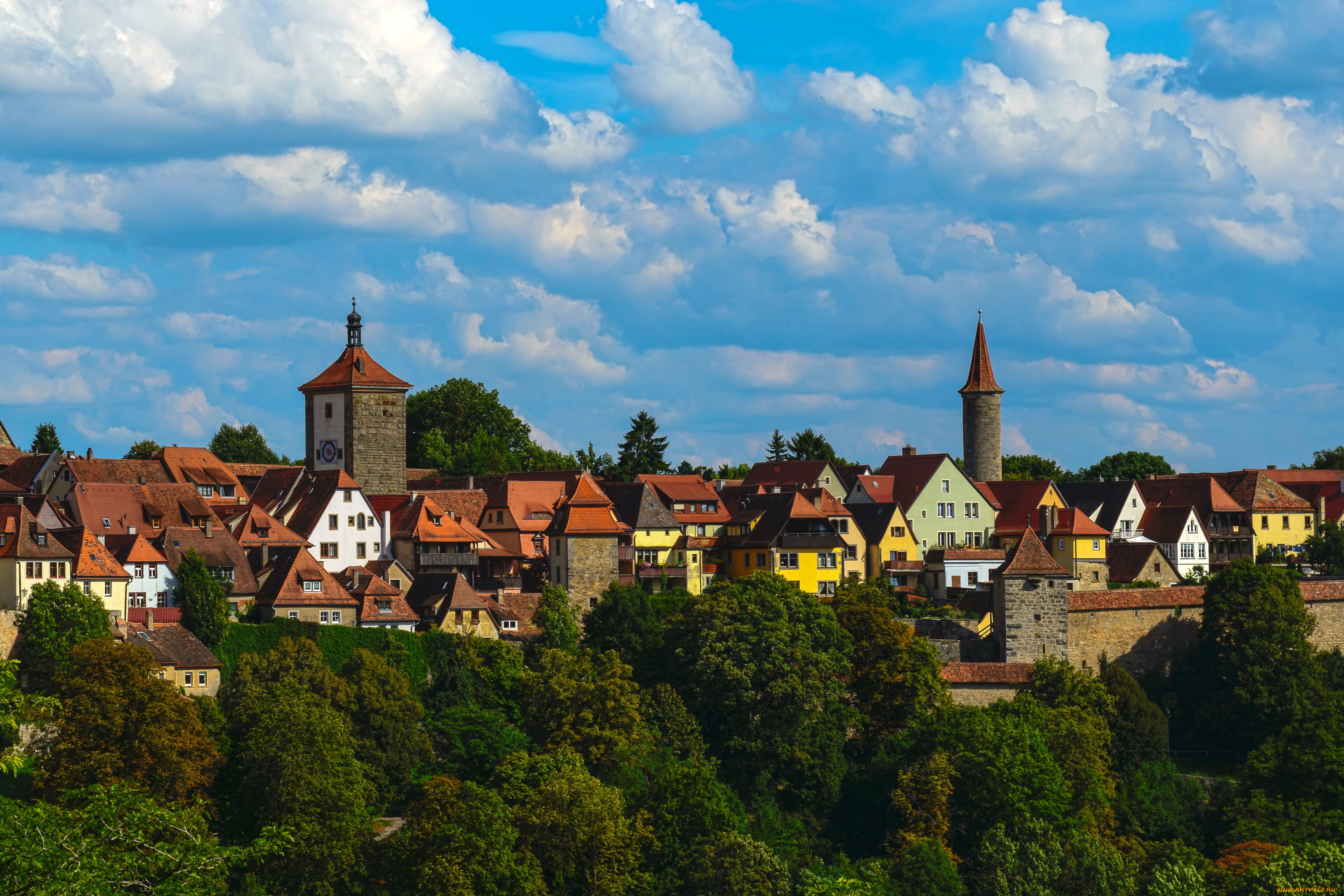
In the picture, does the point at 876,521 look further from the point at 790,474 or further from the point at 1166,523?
the point at 1166,523

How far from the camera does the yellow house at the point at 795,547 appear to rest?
77000 millimetres

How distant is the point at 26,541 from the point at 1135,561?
4717cm

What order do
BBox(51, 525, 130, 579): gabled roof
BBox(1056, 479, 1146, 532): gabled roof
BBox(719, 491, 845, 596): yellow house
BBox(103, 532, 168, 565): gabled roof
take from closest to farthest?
1. BBox(51, 525, 130, 579): gabled roof
2. BBox(103, 532, 168, 565): gabled roof
3. BBox(719, 491, 845, 596): yellow house
4. BBox(1056, 479, 1146, 532): gabled roof

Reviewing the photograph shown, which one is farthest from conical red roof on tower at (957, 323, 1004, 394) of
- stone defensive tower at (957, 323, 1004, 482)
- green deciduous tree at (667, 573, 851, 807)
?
green deciduous tree at (667, 573, 851, 807)

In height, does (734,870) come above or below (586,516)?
below

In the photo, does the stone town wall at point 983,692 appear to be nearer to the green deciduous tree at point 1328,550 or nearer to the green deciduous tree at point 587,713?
the green deciduous tree at point 587,713

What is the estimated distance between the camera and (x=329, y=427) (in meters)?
80.8

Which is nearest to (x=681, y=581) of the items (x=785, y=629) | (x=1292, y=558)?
(x=785, y=629)

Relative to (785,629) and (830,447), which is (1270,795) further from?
(830,447)

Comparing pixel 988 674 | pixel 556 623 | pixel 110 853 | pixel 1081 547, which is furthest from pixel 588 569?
pixel 110 853

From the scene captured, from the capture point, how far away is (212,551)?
220 ft

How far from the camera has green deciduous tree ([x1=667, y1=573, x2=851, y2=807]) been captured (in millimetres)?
62719

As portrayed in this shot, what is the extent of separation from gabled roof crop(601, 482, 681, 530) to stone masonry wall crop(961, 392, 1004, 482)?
23.7 m

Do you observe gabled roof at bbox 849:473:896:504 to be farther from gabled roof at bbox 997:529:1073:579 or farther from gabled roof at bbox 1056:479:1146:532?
gabled roof at bbox 997:529:1073:579
